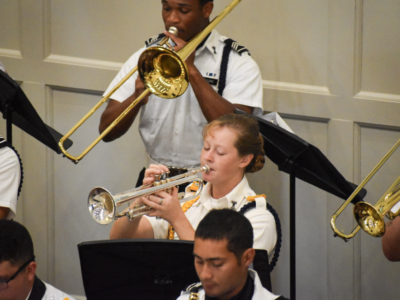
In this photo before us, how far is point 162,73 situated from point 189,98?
38 cm

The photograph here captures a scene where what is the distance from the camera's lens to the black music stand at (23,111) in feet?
8.71

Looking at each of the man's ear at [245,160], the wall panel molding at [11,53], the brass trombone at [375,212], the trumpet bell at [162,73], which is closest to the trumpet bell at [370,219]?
the brass trombone at [375,212]

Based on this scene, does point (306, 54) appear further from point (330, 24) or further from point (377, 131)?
point (377, 131)

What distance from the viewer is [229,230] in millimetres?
1995

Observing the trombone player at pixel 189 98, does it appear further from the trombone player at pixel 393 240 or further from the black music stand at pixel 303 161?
the trombone player at pixel 393 240

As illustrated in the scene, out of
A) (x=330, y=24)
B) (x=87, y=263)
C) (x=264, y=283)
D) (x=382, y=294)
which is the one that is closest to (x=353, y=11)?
(x=330, y=24)

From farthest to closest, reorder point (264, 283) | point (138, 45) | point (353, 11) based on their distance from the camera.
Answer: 1. point (138, 45)
2. point (353, 11)
3. point (264, 283)

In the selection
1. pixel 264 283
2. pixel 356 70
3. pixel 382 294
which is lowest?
pixel 382 294

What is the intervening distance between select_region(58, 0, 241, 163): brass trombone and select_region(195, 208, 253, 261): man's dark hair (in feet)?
3.02

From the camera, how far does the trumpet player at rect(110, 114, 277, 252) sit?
2398 mm

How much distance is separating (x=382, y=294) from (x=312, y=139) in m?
1.06

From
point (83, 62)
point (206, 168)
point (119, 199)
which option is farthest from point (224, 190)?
point (83, 62)

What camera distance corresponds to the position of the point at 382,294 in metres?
3.64

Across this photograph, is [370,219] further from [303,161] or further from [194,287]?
[194,287]
